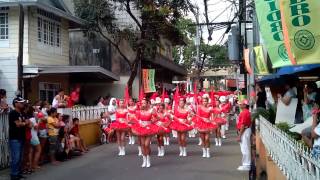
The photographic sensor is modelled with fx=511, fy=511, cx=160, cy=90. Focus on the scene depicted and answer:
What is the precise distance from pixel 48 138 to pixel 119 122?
3167 mm

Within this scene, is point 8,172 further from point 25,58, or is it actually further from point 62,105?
point 25,58

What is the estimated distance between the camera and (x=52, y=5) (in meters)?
22.5

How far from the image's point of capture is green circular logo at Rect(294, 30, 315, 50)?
211 inches

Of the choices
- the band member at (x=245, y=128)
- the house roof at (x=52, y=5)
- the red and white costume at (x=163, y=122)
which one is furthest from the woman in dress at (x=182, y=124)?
the house roof at (x=52, y=5)

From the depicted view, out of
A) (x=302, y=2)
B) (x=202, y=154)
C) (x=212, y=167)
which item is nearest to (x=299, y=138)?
(x=302, y=2)

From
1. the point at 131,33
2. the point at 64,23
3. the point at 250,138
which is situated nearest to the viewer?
the point at 250,138

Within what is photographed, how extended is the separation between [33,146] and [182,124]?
5.03 metres

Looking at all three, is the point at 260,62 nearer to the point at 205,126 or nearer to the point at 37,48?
the point at 205,126

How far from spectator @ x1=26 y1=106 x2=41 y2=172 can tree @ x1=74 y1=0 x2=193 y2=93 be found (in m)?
12.6

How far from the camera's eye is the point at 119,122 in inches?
672

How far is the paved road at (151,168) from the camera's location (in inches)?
486

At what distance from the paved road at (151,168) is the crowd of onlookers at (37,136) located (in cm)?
39

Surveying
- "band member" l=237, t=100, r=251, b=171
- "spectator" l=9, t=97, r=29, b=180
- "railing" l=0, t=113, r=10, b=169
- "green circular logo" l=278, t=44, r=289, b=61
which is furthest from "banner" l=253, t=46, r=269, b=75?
"green circular logo" l=278, t=44, r=289, b=61

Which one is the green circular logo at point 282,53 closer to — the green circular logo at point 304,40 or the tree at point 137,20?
the green circular logo at point 304,40
